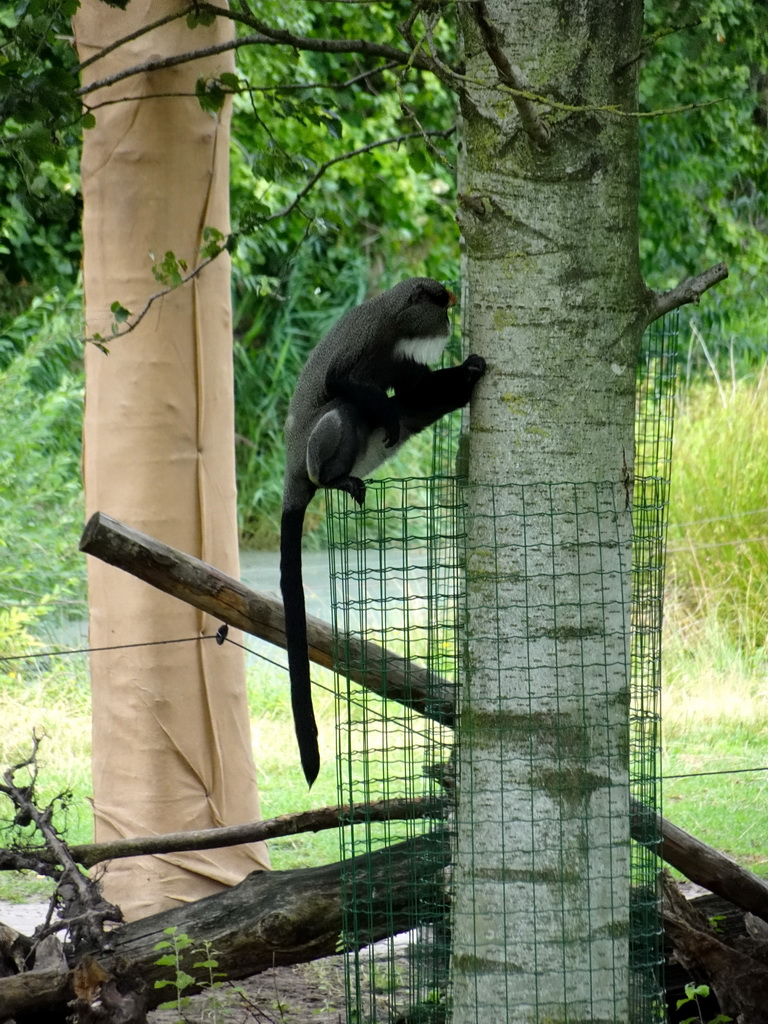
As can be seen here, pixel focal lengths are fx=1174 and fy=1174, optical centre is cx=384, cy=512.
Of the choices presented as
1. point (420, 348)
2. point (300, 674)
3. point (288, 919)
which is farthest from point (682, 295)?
point (288, 919)

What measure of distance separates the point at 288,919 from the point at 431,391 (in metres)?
1.39

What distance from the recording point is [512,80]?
2166 millimetres

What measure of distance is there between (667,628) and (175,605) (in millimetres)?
3778

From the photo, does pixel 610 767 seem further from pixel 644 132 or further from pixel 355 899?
pixel 644 132

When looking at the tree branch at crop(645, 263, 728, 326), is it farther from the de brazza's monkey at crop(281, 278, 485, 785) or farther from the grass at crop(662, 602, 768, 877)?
the grass at crop(662, 602, 768, 877)

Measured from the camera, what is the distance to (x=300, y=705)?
308 centimetres

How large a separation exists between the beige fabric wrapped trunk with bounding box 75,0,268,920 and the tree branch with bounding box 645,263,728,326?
2032 mm

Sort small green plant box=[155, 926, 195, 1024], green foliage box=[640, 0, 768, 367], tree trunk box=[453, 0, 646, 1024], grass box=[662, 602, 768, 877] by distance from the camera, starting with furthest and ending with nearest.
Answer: green foliage box=[640, 0, 768, 367], grass box=[662, 602, 768, 877], small green plant box=[155, 926, 195, 1024], tree trunk box=[453, 0, 646, 1024]

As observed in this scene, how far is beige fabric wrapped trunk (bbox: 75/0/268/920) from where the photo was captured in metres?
4.08

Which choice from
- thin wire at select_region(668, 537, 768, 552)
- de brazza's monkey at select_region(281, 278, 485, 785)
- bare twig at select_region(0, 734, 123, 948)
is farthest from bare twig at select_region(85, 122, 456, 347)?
thin wire at select_region(668, 537, 768, 552)

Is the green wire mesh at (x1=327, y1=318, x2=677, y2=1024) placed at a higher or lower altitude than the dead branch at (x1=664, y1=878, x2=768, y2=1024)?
higher

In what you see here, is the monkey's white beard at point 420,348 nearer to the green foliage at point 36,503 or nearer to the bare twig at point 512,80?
the bare twig at point 512,80

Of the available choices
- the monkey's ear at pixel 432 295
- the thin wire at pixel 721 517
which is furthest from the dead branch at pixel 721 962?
the thin wire at pixel 721 517

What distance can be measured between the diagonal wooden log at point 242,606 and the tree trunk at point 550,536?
419 millimetres
